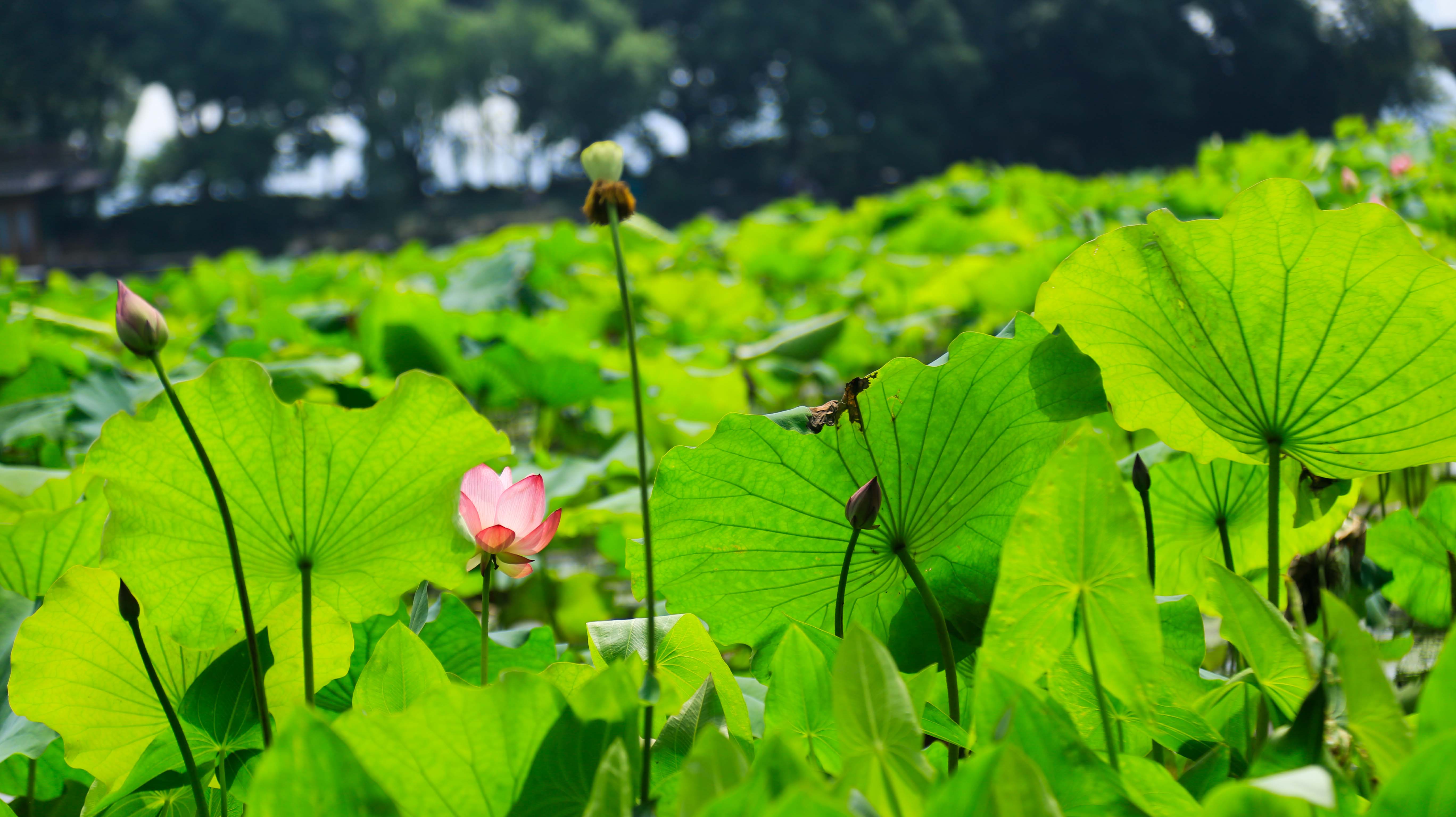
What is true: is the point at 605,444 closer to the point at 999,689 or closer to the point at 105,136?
the point at 999,689

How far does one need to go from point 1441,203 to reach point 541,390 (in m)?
1.12

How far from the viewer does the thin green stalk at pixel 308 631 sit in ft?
1.10

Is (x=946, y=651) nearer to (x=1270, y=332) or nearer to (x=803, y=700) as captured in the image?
(x=803, y=700)

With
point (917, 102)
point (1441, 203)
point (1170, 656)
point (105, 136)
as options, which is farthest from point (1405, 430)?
point (105, 136)

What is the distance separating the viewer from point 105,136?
2050cm

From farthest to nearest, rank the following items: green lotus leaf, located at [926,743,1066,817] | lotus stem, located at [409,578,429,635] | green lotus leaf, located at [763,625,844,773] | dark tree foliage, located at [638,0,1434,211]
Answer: dark tree foliage, located at [638,0,1434,211]
lotus stem, located at [409,578,429,635]
green lotus leaf, located at [763,625,844,773]
green lotus leaf, located at [926,743,1066,817]

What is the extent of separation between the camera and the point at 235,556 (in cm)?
31

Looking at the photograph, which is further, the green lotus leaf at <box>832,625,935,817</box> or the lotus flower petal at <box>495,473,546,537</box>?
the lotus flower petal at <box>495,473,546,537</box>

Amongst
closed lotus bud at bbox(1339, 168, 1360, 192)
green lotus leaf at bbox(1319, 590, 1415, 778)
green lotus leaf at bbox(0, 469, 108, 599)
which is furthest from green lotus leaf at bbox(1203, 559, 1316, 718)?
closed lotus bud at bbox(1339, 168, 1360, 192)

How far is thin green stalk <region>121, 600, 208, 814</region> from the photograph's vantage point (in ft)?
1.12

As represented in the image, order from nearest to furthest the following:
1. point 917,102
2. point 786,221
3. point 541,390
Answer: point 541,390
point 786,221
point 917,102

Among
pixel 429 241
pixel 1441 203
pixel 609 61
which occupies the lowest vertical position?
pixel 1441 203

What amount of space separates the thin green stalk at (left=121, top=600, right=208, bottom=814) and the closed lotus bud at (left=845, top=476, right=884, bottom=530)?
0.23 meters

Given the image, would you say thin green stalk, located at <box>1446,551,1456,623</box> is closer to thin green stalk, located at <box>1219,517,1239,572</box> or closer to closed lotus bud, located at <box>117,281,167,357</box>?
thin green stalk, located at <box>1219,517,1239,572</box>
